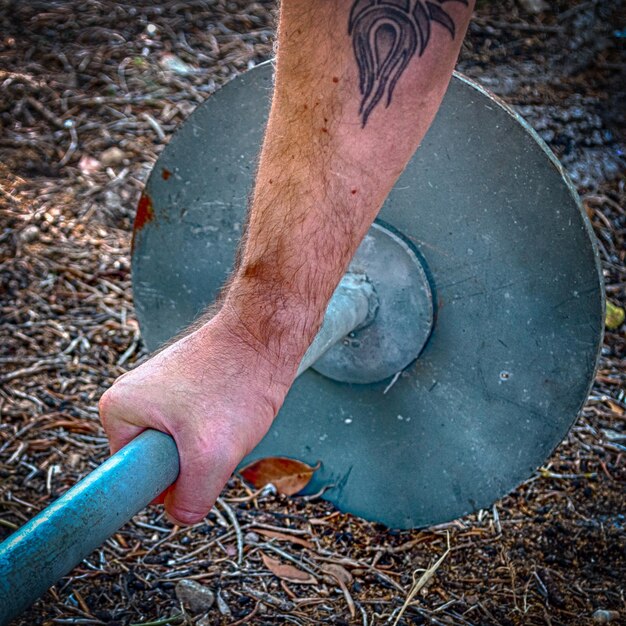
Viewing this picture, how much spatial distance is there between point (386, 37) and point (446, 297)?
772 mm

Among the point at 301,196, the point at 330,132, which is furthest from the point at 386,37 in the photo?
the point at 301,196

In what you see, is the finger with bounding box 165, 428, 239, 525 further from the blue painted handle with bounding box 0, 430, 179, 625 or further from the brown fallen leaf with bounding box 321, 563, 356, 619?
the brown fallen leaf with bounding box 321, 563, 356, 619

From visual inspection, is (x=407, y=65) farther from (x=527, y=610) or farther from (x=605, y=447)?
(x=605, y=447)

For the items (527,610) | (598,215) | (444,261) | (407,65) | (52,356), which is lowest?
(52,356)

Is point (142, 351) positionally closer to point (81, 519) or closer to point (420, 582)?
point (420, 582)

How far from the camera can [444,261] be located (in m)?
1.80

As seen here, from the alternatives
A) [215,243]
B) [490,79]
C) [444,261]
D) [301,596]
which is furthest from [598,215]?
[301,596]

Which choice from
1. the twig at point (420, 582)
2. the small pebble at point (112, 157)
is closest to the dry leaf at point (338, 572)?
the twig at point (420, 582)

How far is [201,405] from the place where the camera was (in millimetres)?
1128

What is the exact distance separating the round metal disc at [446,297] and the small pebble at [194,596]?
446 mm

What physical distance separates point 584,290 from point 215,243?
0.92m

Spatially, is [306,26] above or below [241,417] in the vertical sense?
above

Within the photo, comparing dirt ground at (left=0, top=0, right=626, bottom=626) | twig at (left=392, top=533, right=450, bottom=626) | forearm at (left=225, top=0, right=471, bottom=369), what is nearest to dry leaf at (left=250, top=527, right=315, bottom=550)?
dirt ground at (left=0, top=0, right=626, bottom=626)

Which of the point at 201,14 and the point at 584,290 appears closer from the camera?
the point at 584,290
